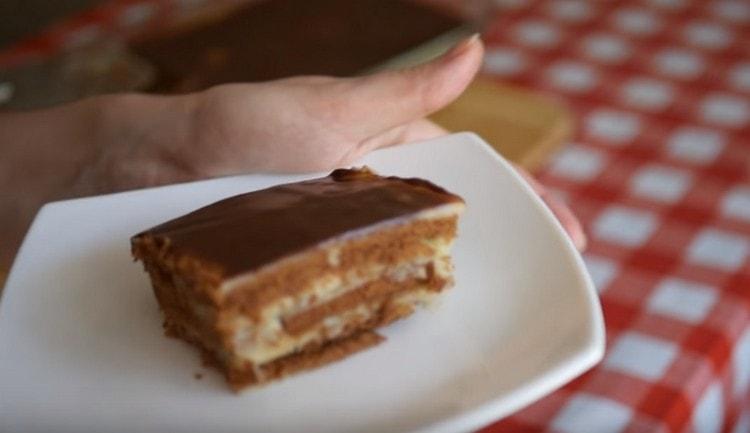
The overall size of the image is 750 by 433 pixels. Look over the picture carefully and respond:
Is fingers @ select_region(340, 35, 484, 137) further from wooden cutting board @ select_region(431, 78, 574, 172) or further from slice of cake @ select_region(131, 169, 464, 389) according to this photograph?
wooden cutting board @ select_region(431, 78, 574, 172)

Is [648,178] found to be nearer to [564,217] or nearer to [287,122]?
[564,217]

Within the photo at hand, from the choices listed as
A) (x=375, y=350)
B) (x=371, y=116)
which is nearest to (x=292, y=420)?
(x=375, y=350)

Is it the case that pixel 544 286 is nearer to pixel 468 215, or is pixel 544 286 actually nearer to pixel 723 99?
pixel 468 215

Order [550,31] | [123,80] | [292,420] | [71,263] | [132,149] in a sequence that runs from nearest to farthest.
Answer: [292,420] → [71,263] → [132,149] → [123,80] → [550,31]

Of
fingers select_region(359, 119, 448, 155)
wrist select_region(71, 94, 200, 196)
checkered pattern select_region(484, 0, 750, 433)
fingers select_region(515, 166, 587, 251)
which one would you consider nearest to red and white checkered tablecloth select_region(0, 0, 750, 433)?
checkered pattern select_region(484, 0, 750, 433)

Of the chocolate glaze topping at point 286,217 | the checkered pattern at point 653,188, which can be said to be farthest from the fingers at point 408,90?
the checkered pattern at point 653,188

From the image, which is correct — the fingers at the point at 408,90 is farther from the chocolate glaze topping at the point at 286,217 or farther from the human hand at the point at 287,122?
the chocolate glaze topping at the point at 286,217
